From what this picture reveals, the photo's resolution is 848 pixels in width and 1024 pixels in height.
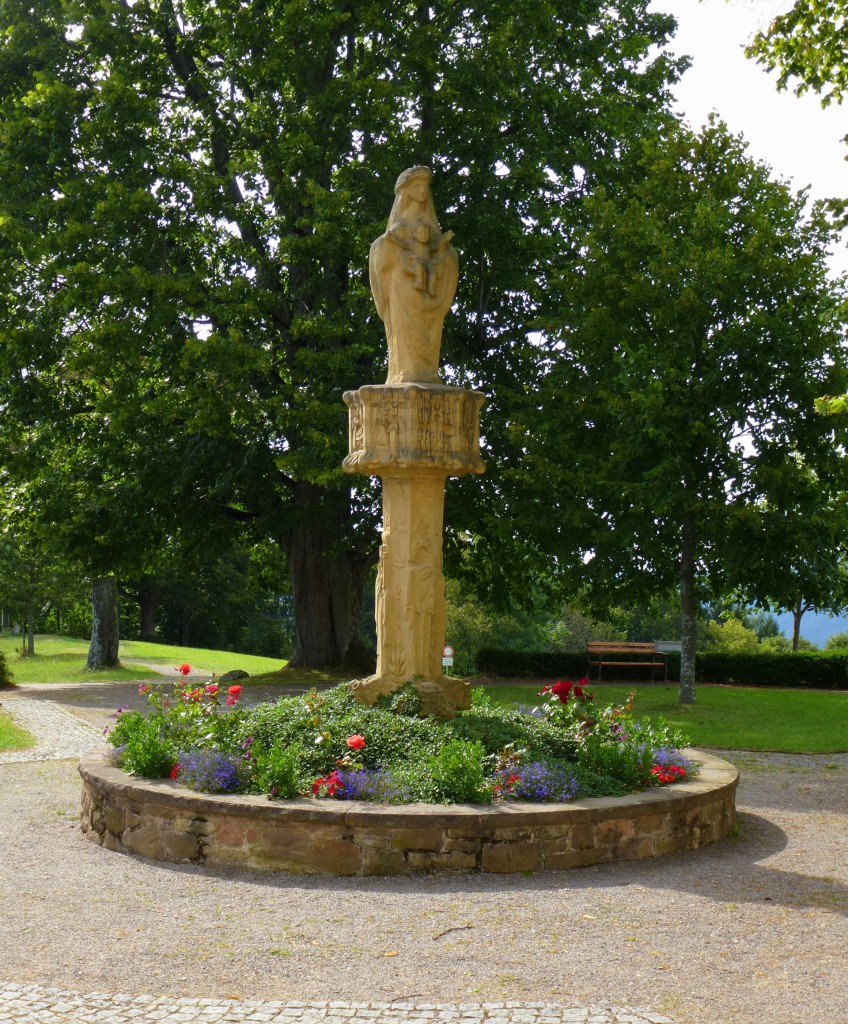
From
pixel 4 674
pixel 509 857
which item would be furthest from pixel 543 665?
pixel 509 857

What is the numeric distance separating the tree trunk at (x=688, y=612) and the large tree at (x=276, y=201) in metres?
4.89

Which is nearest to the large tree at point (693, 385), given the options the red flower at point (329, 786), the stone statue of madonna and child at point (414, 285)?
the stone statue of madonna and child at point (414, 285)

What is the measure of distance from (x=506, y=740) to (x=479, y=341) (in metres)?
14.0

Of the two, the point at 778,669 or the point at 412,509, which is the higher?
the point at 412,509

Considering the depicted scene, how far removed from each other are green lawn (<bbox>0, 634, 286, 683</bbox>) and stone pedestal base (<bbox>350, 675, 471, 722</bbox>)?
16.0 metres

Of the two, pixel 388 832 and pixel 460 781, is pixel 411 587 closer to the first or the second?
pixel 460 781

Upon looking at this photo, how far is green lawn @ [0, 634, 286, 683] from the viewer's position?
2631cm

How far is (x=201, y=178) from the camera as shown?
20.5m

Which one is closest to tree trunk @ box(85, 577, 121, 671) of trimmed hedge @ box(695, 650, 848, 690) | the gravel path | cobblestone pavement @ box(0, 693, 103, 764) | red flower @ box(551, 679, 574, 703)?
cobblestone pavement @ box(0, 693, 103, 764)

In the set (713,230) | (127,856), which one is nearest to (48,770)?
(127,856)

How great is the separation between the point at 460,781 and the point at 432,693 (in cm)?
182

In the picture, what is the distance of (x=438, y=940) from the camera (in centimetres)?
589

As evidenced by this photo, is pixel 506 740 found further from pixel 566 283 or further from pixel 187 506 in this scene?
pixel 187 506

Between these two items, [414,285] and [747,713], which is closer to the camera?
[414,285]
